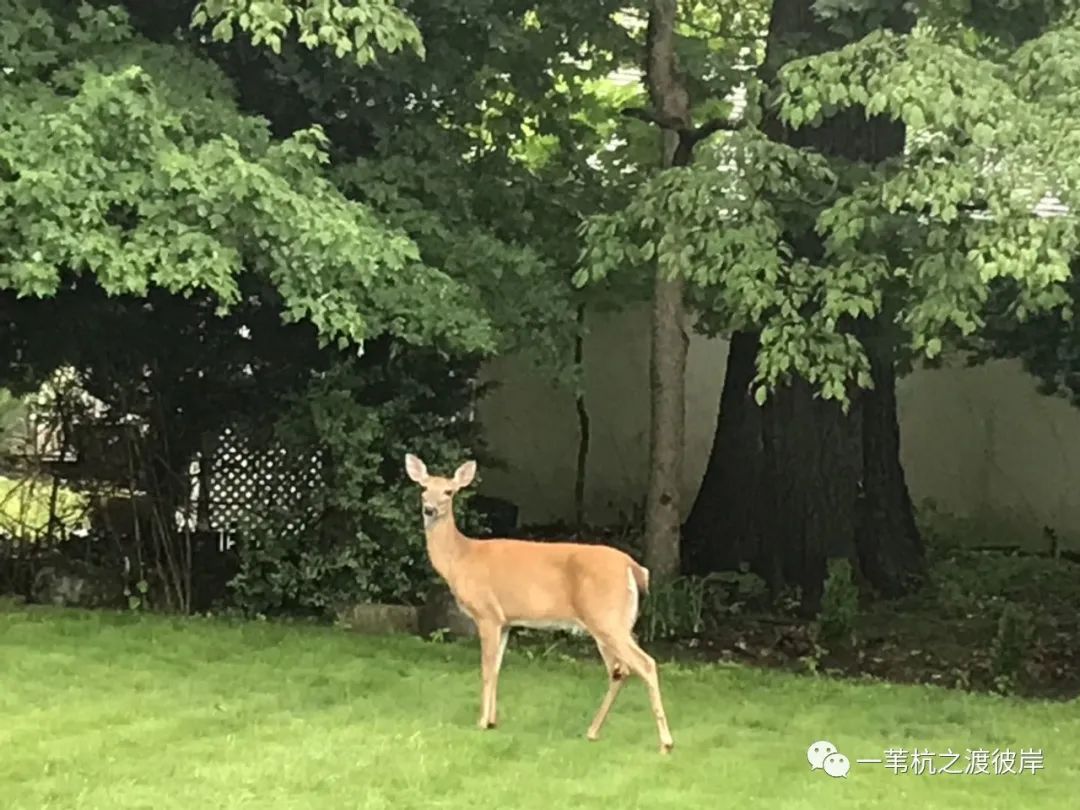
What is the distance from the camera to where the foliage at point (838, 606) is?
840 cm

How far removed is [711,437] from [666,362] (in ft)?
13.9

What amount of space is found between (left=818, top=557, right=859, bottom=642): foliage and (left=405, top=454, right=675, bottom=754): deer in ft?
9.34

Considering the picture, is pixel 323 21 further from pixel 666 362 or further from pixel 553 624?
pixel 666 362

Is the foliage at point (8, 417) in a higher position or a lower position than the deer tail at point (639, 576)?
higher

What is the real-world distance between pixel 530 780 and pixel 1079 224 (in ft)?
9.82

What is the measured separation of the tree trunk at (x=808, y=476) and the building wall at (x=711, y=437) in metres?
2.36

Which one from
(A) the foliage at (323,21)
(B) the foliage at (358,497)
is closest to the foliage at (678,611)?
(B) the foliage at (358,497)


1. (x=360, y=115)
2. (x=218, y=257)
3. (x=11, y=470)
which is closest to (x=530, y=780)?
(x=218, y=257)

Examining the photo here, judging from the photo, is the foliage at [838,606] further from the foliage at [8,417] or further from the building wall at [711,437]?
the foliage at [8,417]

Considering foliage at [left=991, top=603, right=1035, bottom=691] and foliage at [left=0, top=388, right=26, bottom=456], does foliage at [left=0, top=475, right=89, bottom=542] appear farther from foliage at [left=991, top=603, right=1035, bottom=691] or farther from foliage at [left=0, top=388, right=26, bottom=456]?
foliage at [left=991, top=603, right=1035, bottom=691]

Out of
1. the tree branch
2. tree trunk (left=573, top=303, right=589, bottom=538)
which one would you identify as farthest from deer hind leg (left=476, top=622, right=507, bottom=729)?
tree trunk (left=573, top=303, right=589, bottom=538)

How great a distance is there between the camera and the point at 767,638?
8852 mm

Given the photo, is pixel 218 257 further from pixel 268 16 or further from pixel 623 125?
pixel 623 125

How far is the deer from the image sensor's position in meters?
5.50
